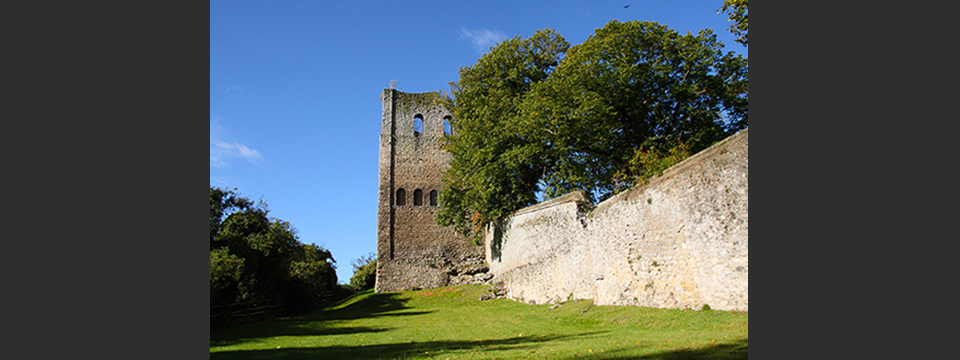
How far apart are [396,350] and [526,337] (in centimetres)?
298

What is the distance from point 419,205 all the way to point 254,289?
47.8ft

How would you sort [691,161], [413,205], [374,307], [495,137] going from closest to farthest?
1. [691,161]
2. [495,137]
3. [374,307]
4. [413,205]

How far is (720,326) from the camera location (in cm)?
873

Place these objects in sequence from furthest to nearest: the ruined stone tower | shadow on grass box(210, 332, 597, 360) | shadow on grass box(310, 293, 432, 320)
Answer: the ruined stone tower < shadow on grass box(310, 293, 432, 320) < shadow on grass box(210, 332, 597, 360)

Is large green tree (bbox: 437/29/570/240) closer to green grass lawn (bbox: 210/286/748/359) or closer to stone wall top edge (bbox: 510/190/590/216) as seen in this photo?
stone wall top edge (bbox: 510/190/590/216)

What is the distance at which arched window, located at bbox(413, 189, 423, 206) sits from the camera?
31797mm

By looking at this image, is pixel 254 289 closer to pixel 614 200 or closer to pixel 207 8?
pixel 614 200

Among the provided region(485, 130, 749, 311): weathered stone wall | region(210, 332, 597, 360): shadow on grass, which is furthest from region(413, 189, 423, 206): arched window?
region(210, 332, 597, 360): shadow on grass

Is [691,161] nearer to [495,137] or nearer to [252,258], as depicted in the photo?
[495,137]

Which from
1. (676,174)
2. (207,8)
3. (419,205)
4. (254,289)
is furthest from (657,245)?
(419,205)

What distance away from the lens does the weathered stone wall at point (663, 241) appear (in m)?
9.73

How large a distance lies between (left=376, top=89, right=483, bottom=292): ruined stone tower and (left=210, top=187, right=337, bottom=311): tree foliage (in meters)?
7.38

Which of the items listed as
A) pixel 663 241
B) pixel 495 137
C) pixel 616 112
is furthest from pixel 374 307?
pixel 663 241

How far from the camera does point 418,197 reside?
1256 inches
